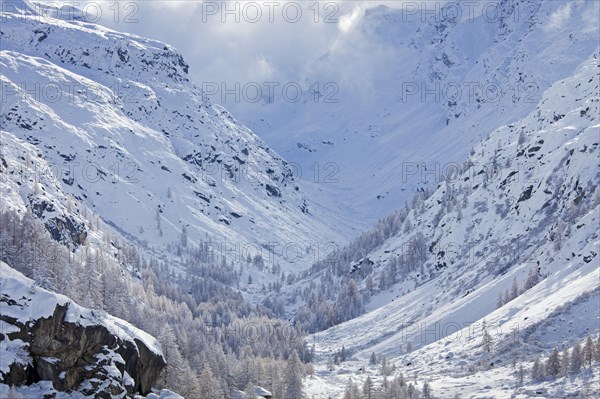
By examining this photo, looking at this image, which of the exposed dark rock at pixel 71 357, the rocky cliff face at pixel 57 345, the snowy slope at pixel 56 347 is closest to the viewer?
the snowy slope at pixel 56 347

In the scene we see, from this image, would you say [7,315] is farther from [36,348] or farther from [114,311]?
[114,311]

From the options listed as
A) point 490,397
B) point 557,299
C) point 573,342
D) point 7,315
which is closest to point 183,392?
point 7,315

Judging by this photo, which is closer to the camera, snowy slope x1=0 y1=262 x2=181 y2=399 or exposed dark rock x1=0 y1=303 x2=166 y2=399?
snowy slope x1=0 y1=262 x2=181 y2=399

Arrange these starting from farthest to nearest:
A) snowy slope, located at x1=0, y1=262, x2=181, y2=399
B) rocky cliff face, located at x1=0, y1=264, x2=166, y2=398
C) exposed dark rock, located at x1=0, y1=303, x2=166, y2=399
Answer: exposed dark rock, located at x1=0, y1=303, x2=166, y2=399, rocky cliff face, located at x1=0, y1=264, x2=166, y2=398, snowy slope, located at x1=0, y1=262, x2=181, y2=399

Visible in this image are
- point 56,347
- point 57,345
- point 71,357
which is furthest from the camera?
point 71,357

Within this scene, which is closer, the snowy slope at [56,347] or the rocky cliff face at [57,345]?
the snowy slope at [56,347]

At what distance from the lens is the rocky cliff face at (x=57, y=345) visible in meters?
92.2

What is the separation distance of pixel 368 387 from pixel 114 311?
48355 mm

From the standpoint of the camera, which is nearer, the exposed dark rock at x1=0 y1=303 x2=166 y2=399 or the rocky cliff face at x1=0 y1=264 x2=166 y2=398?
the rocky cliff face at x1=0 y1=264 x2=166 y2=398

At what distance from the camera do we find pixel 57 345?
309 feet

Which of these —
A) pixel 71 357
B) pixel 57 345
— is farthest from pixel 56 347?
pixel 71 357

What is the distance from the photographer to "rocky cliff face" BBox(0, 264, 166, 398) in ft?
302

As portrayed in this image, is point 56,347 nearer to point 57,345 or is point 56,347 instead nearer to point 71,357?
point 57,345

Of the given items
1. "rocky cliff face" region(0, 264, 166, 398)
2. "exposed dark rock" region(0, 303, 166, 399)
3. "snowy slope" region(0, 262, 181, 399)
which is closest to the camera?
"snowy slope" region(0, 262, 181, 399)
